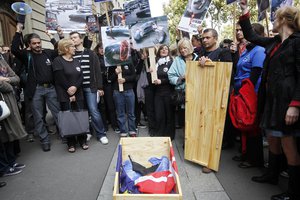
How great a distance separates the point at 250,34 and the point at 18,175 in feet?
12.1

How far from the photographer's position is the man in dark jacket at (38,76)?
480 centimetres

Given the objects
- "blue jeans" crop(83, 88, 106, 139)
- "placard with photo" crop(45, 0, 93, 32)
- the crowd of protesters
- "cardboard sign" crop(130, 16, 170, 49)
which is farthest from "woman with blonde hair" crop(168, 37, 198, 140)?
"placard with photo" crop(45, 0, 93, 32)

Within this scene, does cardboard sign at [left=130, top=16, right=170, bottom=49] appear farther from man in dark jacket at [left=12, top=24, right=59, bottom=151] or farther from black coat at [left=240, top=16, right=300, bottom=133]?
black coat at [left=240, top=16, right=300, bottom=133]

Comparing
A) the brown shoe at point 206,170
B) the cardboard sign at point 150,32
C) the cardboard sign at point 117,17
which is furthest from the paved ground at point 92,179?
the cardboard sign at point 117,17

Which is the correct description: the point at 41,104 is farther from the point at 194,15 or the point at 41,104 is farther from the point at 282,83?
the point at 282,83

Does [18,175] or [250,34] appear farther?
[18,175]

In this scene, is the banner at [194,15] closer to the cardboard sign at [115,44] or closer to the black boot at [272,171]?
the cardboard sign at [115,44]

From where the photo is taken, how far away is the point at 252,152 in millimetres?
3988

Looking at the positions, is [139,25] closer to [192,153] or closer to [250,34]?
[250,34]

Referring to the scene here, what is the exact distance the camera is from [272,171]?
3.46 m

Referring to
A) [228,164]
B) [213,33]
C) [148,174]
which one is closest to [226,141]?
[228,164]

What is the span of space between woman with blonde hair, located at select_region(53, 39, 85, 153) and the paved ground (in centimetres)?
58

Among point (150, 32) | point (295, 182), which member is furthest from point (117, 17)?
point (295, 182)

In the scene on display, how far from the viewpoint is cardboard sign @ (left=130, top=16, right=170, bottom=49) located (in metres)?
4.76
